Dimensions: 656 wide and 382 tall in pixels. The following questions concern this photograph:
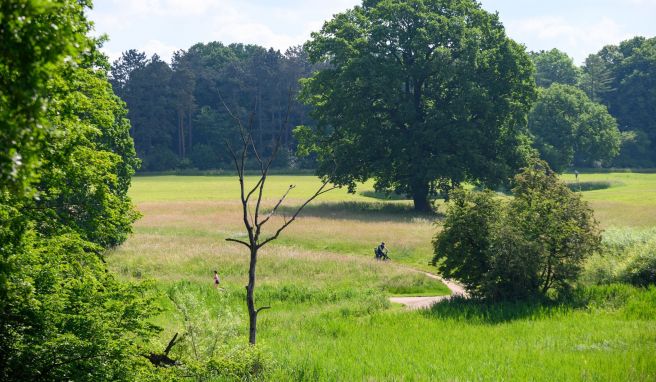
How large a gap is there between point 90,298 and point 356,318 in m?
11.8

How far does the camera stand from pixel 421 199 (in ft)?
194

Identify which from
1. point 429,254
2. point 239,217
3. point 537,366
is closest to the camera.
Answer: point 537,366

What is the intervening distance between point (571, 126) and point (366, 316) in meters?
84.2

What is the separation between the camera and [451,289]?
29.2 m

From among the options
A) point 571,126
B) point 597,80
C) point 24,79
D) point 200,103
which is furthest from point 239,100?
point 24,79

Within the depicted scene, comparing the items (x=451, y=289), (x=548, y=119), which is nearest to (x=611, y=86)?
(x=548, y=119)

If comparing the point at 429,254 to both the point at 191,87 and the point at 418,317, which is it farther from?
the point at 191,87

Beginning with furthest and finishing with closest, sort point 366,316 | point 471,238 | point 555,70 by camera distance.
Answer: point 555,70 → point 471,238 → point 366,316

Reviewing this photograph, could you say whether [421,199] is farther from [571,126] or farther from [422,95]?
[571,126]

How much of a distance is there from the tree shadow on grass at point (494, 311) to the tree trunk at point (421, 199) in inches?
1383

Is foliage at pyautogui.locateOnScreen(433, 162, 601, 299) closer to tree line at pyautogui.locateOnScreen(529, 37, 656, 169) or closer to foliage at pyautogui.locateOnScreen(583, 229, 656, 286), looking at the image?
foliage at pyautogui.locateOnScreen(583, 229, 656, 286)

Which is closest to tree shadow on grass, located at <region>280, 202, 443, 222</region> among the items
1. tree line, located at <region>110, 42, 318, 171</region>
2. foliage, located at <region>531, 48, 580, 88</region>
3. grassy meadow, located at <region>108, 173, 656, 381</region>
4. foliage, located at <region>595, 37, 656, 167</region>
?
grassy meadow, located at <region>108, 173, 656, 381</region>

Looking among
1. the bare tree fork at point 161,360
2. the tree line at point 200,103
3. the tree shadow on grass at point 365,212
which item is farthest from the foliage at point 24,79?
the tree line at point 200,103

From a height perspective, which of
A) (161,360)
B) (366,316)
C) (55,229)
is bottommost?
(366,316)
